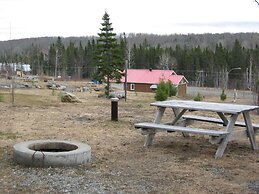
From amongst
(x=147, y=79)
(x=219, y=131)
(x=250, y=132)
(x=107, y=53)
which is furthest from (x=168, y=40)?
(x=219, y=131)

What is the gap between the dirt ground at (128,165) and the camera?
175 inches

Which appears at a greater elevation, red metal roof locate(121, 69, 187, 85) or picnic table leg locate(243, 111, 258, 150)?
picnic table leg locate(243, 111, 258, 150)

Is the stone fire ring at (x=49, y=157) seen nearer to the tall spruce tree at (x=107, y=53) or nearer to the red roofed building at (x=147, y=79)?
the tall spruce tree at (x=107, y=53)

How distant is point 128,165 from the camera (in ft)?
17.9

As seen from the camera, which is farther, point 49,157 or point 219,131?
point 219,131

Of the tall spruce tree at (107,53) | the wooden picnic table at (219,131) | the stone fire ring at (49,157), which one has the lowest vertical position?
the stone fire ring at (49,157)

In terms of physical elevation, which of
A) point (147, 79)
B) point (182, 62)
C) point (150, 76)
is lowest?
point (147, 79)

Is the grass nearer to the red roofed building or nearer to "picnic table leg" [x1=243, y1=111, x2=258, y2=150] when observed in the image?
"picnic table leg" [x1=243, y1=111, x2=258, y2=150]

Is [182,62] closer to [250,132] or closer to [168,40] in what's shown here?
[168,40]

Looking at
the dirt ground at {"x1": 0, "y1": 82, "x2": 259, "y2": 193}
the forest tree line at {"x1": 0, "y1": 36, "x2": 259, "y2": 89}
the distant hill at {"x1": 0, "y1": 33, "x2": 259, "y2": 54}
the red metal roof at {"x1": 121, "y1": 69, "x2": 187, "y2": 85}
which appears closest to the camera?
the dirt ground at {"x1": 0, "y1": 82, "x2": 259, "y2": 193}

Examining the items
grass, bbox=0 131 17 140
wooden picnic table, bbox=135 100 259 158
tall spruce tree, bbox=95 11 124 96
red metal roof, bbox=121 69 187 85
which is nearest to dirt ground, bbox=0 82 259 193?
grass, bbox=0 131 17 140

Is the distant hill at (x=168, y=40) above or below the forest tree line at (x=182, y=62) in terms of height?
above

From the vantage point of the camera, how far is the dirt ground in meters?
4.44

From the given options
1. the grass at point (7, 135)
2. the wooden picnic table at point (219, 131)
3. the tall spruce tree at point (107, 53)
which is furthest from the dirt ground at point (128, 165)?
the tall spruce tree at point (107, 53)
